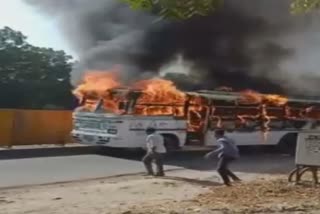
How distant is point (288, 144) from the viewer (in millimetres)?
23984

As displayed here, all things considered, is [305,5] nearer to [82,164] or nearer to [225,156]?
[225,156]

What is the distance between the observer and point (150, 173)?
53.8 ft

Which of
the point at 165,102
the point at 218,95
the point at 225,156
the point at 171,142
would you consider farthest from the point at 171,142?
the point at 225,156

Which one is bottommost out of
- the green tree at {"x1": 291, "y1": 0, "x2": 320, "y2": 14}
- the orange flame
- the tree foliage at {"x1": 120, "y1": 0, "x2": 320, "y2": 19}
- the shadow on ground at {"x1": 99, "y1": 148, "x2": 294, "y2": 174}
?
the shadow on ground at {"x1": 99, "y1": 148, "x2": 294, "y2": 174}

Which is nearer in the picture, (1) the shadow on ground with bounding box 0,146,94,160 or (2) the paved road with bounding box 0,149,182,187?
(2) the paved road with bounding box 0,149,182,187

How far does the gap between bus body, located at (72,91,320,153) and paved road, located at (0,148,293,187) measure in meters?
0.55

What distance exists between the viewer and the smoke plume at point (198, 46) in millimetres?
21984

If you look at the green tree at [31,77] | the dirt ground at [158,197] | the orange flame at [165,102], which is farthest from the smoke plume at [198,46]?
the green tree at [31,77]

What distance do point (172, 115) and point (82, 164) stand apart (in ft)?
11.7

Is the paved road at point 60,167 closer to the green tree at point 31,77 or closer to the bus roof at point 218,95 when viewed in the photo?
the bus roof at point 218,95

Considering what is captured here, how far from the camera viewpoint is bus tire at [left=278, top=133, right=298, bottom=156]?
2386 centimetres

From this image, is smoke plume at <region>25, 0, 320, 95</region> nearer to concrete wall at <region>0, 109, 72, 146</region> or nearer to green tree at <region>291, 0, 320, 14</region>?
concrete wall at <region>0, 109, 72, 146</region>

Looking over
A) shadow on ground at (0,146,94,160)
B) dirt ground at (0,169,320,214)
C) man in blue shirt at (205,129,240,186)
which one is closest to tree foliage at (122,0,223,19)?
dirt ground at (0,169,320,214)

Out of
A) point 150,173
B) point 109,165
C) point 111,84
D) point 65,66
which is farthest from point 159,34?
point 65,66
